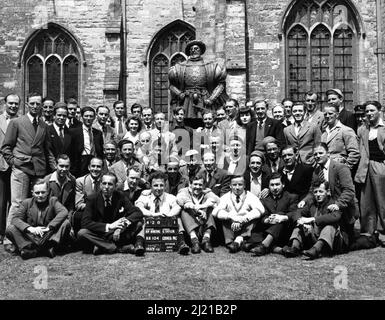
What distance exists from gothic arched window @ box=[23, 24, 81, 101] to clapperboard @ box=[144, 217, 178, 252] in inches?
553

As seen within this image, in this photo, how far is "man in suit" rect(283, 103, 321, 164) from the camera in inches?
400

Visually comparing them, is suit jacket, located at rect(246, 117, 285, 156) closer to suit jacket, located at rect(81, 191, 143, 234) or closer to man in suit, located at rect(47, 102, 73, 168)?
suit jacket, located at rect(81, 191, 143, 234)

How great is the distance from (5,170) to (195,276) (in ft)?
12.3

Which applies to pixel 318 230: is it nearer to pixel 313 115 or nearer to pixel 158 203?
pixel 158 203

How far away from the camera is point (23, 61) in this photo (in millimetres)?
22344

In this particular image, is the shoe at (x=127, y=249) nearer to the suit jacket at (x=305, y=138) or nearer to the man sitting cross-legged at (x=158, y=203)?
the man sitting cross-legged at (x=158, y=203)

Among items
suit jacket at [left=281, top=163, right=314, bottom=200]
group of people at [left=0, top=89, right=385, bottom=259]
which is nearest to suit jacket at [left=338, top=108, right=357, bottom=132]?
group of people at [left=0, top=89, right=385, bottom=259]

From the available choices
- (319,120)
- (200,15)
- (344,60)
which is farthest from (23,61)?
(319,120)

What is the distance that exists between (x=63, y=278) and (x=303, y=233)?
3365mm

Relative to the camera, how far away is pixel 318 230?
Answer: 8.84 metres
